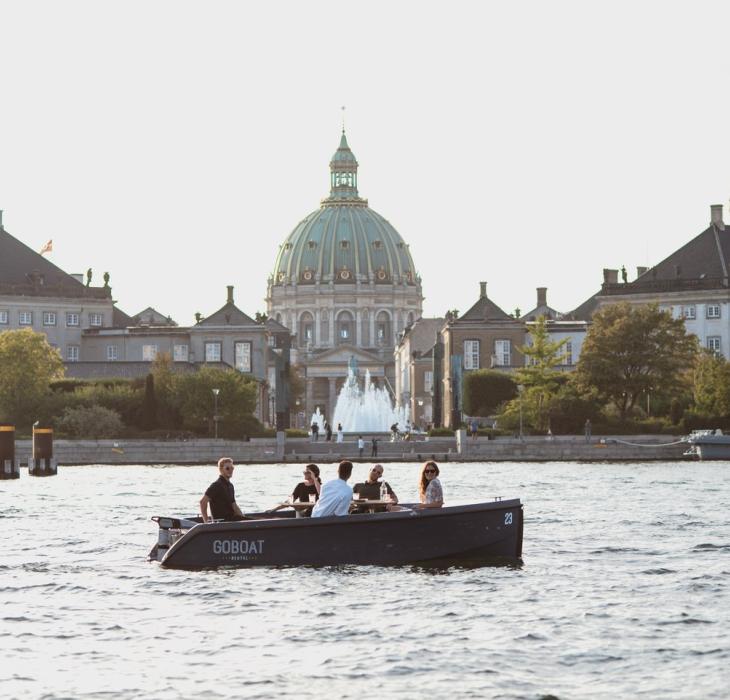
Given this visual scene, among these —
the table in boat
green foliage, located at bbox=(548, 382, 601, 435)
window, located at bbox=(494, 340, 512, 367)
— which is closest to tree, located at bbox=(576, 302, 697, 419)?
green foliage, located at bbox=(548, 382, 601, 435)

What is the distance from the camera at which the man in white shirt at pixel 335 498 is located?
117 feet

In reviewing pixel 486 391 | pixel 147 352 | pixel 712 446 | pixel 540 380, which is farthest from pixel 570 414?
pixel 147 352

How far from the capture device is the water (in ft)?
80.6

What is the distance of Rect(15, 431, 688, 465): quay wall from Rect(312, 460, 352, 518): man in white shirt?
65.6 metres

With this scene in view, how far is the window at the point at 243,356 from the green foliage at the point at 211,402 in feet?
132

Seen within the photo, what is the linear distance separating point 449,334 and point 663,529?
358 ft

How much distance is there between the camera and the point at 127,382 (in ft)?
413

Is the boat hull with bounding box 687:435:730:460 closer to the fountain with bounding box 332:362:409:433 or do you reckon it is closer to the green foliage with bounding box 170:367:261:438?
the green foliage with bounding box 170:367:261:438

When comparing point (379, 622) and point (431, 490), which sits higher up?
point (431, 490)

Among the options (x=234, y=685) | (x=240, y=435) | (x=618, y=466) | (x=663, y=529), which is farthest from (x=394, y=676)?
(x=240, y=435)

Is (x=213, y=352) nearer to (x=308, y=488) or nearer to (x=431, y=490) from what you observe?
(x=308, y=488)

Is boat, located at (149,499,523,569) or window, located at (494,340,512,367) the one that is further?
window, located at (494,340,512,367)

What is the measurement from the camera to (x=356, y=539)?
118 feet

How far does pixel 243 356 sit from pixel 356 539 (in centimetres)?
12469
